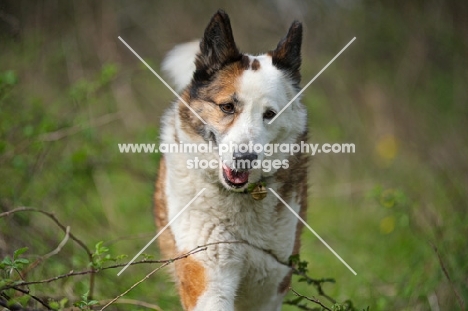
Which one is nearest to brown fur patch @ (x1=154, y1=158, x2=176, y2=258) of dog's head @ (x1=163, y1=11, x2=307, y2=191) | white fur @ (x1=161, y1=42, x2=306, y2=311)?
white fur @ (x1=161, y1=42, x2=306, y2=311)

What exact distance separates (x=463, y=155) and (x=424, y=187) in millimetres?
947

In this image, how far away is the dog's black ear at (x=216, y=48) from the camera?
399 cm

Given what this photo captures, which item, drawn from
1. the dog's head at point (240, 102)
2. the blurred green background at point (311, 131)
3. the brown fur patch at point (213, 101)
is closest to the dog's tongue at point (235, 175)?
the dog's head at point (240, 102)

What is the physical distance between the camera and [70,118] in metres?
6.42

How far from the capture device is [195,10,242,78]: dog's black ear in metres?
3.99

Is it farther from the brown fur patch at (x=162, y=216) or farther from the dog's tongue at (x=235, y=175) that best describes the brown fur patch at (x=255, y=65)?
the brown fur patch at (x=162, y=216)

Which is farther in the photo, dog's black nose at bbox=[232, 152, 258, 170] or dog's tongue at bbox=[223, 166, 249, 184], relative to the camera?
dog's tongue at bbox=[223, 166, 249, 184]

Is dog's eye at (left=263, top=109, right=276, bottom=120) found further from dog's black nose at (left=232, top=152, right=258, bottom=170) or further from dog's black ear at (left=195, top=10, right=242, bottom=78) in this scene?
dog's black ear at (left=195, top=10, right=242, bottom=78)

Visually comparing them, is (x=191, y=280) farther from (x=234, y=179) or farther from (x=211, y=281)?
(x=234, y=179)

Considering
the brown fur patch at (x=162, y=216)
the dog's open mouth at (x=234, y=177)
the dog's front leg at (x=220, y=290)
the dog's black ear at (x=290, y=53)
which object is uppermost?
the dog's black ear at (x=290, y=53)

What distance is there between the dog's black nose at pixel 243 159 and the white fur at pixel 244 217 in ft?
0.21

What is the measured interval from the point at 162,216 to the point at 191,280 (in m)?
0.90

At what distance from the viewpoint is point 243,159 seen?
353cm

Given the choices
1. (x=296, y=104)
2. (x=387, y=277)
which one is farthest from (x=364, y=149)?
(x=296, y=104)
